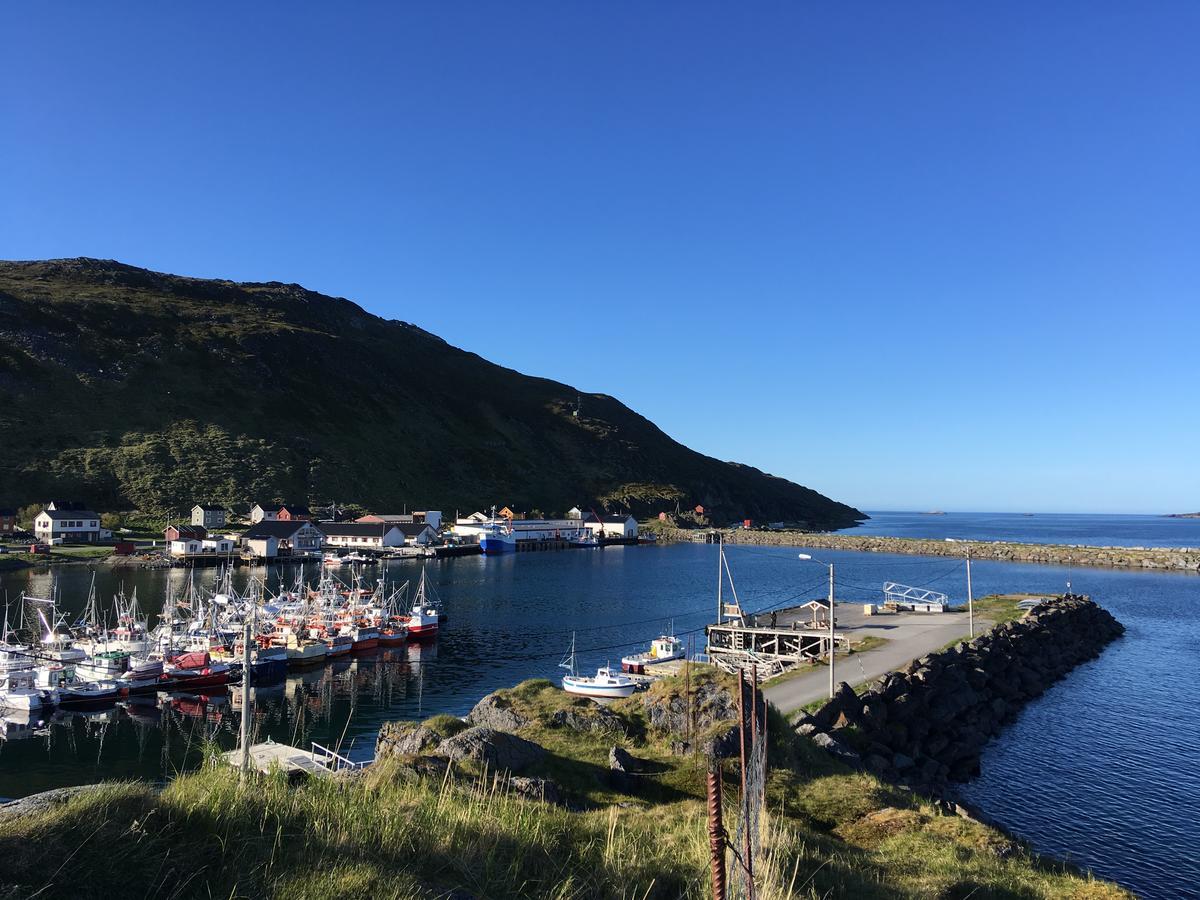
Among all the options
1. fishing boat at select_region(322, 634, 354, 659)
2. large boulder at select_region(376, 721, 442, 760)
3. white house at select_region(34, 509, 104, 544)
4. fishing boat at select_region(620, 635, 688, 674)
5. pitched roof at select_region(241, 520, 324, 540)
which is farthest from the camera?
pitched roof at select_region(241, 520, 324, 540)

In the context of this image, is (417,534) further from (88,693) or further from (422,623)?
(88,693)

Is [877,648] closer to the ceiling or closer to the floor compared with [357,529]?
closer to the floor

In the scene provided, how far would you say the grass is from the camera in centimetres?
614

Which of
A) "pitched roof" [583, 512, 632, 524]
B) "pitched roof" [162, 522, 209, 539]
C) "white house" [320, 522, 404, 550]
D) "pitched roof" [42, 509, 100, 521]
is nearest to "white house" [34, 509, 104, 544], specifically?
"pitched roof" [42, 509, 100, 521]

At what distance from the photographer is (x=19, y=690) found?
3491 centimetres

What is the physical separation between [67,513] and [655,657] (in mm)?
92044

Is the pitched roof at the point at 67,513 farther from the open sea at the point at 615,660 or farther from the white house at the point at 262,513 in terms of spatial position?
the white house at the point at 262,513

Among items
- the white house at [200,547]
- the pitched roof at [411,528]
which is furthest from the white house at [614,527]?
the white house at [200,547]

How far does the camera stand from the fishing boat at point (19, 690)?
33.6 m

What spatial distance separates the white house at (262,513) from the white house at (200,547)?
19.6 meters

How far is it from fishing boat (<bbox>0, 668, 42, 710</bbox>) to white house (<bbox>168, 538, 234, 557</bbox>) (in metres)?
60.9

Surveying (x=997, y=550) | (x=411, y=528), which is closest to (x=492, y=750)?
(x=411, y=528)

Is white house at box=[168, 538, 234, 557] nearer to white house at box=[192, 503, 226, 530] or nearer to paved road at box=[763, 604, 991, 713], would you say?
white house at box=[192, 503, 226, 530]

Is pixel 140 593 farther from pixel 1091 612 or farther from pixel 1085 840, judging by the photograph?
pixel 1091 612
